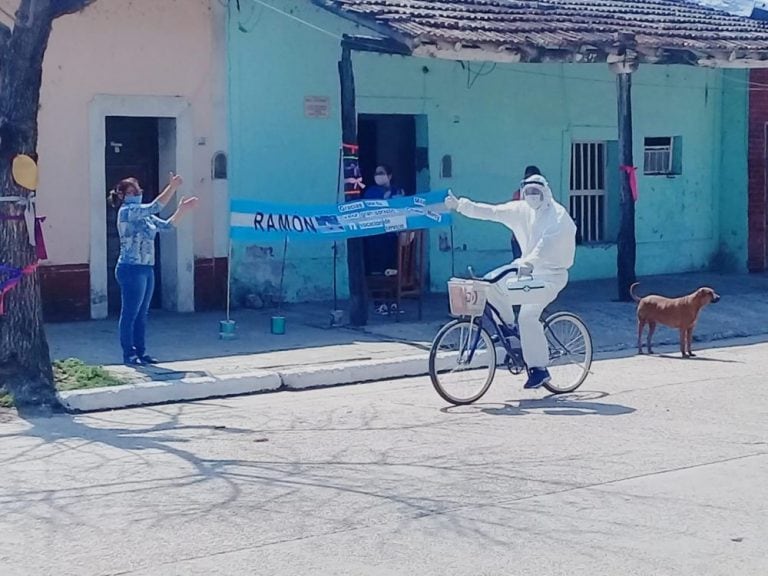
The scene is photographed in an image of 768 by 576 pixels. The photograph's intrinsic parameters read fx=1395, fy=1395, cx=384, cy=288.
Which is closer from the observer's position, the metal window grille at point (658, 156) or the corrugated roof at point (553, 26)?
the corrugated roof at point (553, 26)

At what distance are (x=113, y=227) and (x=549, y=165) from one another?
6.53m

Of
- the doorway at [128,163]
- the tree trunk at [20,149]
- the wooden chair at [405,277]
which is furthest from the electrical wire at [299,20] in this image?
the tree trunk at [20,149]

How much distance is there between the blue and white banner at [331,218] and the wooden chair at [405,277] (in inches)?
15.6

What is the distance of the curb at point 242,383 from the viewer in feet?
35.8

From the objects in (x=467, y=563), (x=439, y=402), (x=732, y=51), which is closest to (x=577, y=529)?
(x=467, y=563)

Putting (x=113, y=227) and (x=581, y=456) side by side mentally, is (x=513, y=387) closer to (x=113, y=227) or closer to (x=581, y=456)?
(x=581, y=456)

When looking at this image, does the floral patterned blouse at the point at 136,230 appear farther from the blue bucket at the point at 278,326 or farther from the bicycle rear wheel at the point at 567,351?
the bicycle rear wheel at the point at 567,351

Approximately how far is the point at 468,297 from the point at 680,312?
12.1 ft

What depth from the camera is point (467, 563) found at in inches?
260

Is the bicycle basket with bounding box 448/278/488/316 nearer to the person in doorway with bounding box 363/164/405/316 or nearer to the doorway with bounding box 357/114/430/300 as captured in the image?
the person in doorway with bounding box 363/164/405/316

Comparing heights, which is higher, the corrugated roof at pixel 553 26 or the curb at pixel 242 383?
the corrugated roof at pixel 553 26

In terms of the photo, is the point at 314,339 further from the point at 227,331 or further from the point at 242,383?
the point at 242,383

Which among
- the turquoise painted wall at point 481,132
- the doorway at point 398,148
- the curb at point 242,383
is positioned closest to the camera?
the curb at point 242,383

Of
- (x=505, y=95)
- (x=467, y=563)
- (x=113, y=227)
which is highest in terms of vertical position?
(x=505, y=95)
